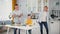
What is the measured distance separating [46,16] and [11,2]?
1.01m

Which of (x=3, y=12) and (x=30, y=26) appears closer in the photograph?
(x=30, y=26)

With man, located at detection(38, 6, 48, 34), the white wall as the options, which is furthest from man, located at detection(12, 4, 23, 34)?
man, located at detection(38, 6, 48, 34)

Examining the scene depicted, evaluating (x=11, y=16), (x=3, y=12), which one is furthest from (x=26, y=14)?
(x=3, y=12)

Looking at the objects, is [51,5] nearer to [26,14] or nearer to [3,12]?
[26,14]

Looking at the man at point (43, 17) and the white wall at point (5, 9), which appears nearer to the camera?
the man at point (43, 17)

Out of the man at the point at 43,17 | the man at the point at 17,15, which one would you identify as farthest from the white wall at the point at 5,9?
the man at the point at 43,17

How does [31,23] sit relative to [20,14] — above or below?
below

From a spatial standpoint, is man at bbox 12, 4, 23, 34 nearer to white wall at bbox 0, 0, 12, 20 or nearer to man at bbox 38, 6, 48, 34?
white wall at bbox 0, 0, 12, 20

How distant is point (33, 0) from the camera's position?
3.86m

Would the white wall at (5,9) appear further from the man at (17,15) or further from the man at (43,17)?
the man at (43,17)

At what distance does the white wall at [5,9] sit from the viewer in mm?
3857

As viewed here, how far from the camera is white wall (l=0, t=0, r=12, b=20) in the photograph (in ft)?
12.7

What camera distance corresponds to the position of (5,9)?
3.89 metres

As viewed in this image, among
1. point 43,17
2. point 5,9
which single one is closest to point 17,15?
point 5,9
